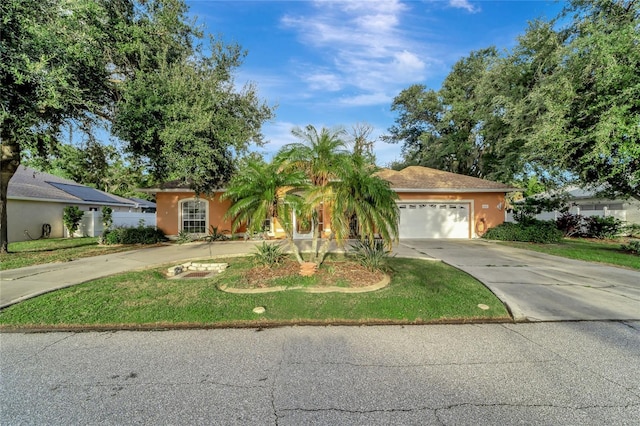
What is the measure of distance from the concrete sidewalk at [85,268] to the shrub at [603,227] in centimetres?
1235

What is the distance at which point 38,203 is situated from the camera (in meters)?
16.0

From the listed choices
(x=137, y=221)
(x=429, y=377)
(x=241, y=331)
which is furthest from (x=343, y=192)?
(x=137, y=221)

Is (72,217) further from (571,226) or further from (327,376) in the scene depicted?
(571,226)

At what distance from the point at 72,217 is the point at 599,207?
3389cm

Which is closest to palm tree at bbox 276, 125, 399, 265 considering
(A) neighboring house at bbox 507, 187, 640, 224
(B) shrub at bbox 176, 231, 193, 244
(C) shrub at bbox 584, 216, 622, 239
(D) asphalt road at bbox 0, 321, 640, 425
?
(D) asphalt road at bbox 0, 321, 640, 425

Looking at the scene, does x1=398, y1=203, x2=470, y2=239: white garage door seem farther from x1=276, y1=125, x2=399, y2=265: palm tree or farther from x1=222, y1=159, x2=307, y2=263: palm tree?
x1=222, y1=159, x2=307, y2=263: palm tree

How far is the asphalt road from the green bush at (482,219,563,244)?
10.4 metres

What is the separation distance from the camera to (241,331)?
427cm

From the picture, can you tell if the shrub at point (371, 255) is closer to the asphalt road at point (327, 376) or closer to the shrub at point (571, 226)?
the asphalt road at point (327, 376)

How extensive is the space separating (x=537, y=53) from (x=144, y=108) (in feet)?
53.8

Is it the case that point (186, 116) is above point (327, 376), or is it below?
above

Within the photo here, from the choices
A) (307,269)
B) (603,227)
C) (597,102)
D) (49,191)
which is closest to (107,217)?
(49,191)

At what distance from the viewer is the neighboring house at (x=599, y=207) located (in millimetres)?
16734

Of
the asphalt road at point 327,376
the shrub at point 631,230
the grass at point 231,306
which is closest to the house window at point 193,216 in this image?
the grass at point 231,306
